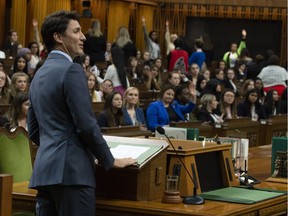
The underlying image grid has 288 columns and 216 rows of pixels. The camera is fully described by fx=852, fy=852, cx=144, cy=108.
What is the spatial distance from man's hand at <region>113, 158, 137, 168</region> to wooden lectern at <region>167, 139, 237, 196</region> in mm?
348

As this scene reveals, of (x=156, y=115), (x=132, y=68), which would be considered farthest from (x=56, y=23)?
(x=132, y=68)

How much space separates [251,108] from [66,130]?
8084mm

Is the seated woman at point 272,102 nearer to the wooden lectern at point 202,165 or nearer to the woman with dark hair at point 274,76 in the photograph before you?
the woman with dark hair at point 274,76

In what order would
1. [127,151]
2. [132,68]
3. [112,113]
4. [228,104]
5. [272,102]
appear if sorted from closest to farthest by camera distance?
[127,151], [112,113], [228,104], [272,102], [132,68]

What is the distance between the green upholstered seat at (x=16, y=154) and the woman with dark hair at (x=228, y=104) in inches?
234

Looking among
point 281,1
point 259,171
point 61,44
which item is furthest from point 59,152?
point 281,1

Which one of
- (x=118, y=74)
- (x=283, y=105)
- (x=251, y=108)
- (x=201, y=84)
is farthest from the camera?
(x=201, y=84)

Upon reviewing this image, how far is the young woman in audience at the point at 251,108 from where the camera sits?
11.5 m

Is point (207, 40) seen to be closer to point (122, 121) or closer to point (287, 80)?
point (287, 80)

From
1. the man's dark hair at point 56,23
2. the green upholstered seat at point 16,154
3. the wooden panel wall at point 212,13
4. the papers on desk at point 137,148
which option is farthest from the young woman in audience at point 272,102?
the wooden panel wall at point 212,13

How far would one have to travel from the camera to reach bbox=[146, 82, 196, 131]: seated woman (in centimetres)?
910

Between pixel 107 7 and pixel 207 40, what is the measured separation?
293cm

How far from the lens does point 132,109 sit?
926 centimetres

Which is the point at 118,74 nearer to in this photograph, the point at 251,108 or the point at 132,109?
the point at 251,108
